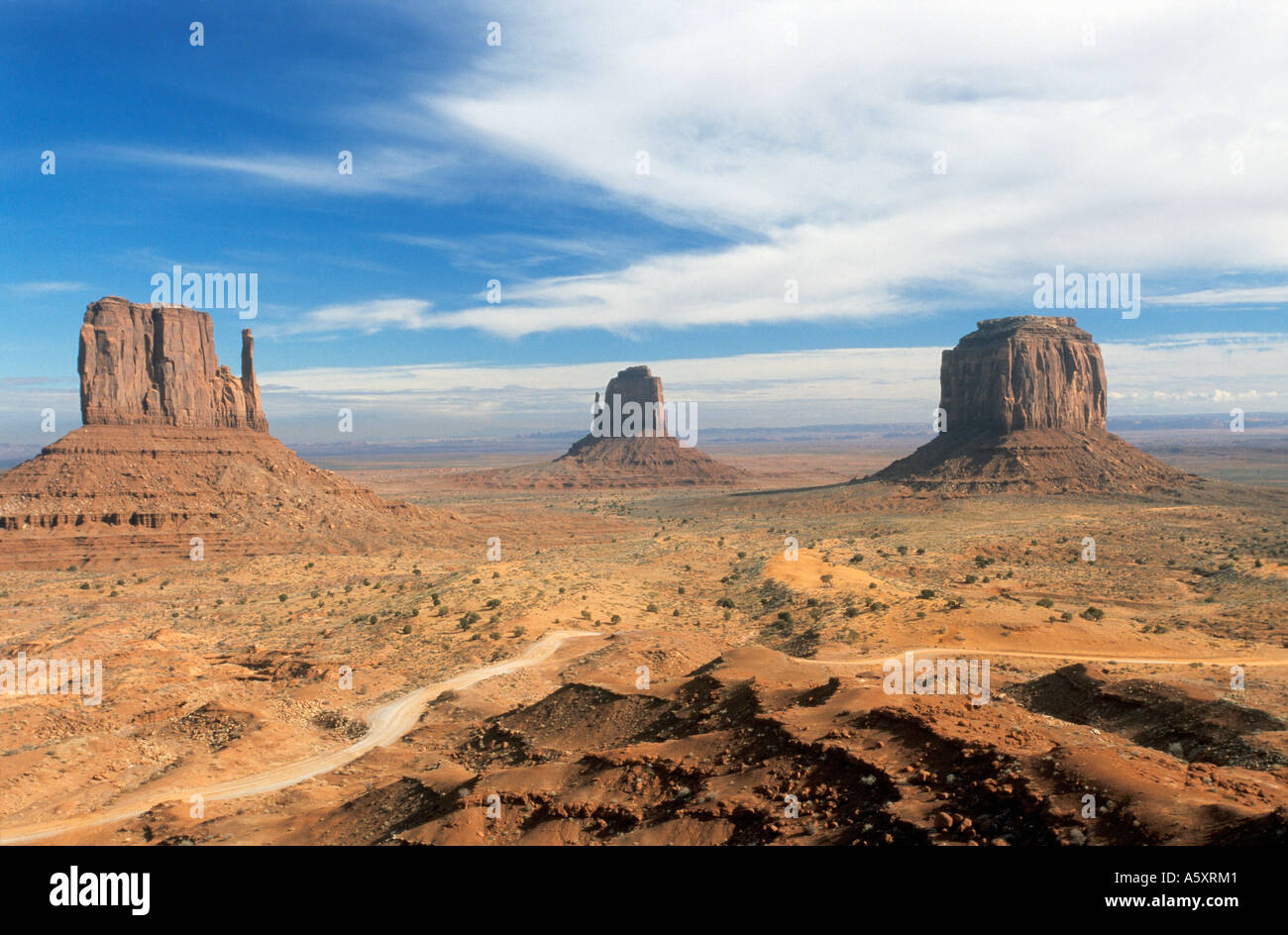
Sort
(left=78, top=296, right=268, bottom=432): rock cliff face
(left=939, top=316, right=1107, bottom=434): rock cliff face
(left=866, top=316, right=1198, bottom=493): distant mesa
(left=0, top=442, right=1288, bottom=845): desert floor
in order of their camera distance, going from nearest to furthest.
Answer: (left=0, top=442, right=1288, bottom=845): desert floor
(left=78, top=296, right=268, bottom=432): rock cliff face
(left=866, top=316, right=1198, bottom=493): distant mesa
(left=939, top=316, right=1107, bottom=434): rock cliff face

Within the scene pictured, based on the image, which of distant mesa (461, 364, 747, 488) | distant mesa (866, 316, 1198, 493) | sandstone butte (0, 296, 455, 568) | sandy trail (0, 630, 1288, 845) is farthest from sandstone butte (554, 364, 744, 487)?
sandy trail (0, 630, 1288, 845)

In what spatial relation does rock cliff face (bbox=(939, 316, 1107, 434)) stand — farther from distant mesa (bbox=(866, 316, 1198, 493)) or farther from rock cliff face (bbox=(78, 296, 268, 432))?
rock cliff face (bbox=(78, 296, 268, 432))

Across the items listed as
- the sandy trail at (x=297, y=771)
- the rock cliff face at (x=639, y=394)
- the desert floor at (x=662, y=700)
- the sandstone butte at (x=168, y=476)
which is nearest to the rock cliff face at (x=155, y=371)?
the sandstone butte at (x=168, y=476)

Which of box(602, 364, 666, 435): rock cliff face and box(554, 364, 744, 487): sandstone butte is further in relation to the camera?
box(602, 364, 666, 435): rock cliff face

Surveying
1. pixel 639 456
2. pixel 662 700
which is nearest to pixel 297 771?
pixel 662 700
